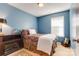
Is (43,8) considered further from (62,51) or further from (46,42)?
(62,51)

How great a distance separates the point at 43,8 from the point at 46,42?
60 centimetres

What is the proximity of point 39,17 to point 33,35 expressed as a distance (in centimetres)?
36

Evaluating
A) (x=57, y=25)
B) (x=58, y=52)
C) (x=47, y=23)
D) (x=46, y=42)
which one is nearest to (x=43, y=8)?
(x=47, y=23)

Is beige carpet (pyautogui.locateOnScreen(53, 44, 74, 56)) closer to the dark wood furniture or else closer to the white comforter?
the white comforter

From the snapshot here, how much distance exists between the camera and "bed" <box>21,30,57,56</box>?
54.9 inches

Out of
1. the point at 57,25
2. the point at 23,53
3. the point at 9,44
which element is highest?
the point at 57,25

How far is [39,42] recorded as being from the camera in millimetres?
1437

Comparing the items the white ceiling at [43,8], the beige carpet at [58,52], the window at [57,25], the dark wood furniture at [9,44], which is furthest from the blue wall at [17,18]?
the beige carpet at [58,52]

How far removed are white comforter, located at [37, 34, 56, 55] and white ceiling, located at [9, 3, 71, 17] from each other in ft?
1.45

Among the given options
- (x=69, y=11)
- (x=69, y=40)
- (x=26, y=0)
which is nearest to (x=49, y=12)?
(x=69, y=11)

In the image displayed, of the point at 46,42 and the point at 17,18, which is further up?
the point at 17,18

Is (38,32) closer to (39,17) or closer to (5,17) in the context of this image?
(39,17)

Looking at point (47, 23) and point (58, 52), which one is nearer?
point (58, 52)

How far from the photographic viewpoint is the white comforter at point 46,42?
4.57ft
